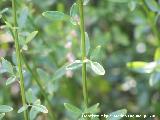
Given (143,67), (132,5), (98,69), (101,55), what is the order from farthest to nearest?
1. (101,55)
2. (143,67)
3. (132,5)
4. (98,69)

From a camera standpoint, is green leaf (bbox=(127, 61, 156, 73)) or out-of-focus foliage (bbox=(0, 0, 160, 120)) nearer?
green leaf (bbox=(127, 61, 156, 73))

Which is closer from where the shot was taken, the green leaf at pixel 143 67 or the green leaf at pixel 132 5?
the green leaf at pixel 132 5

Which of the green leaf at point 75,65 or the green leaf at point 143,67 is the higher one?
the green leaf at point 75,65

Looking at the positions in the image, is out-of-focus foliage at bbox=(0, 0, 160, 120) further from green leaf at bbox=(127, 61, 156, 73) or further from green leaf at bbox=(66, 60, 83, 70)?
green leaf at bbox=(66, 60, 83, 70)

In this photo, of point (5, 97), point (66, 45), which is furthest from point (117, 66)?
point (5, 97)

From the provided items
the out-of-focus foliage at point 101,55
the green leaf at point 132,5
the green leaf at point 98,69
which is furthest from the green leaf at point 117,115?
the out-of-focus foliage at point 101,55

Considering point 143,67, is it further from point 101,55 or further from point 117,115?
point 117,115

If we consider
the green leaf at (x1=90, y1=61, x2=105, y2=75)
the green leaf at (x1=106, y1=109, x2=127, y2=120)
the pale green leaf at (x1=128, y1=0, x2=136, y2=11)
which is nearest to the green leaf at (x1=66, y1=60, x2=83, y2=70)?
the green leaf at (x1=90, y1=61, x2=105, y2=75)

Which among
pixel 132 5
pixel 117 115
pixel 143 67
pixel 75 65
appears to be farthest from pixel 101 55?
pixel 75 65

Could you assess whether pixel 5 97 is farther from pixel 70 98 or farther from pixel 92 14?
pixel 92 14

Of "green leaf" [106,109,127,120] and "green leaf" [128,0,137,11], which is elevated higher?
"green leaf" [128,0,137,11]

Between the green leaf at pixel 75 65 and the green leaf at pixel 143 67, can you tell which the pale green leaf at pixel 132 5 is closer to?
the green leaf at pixel 143 67
